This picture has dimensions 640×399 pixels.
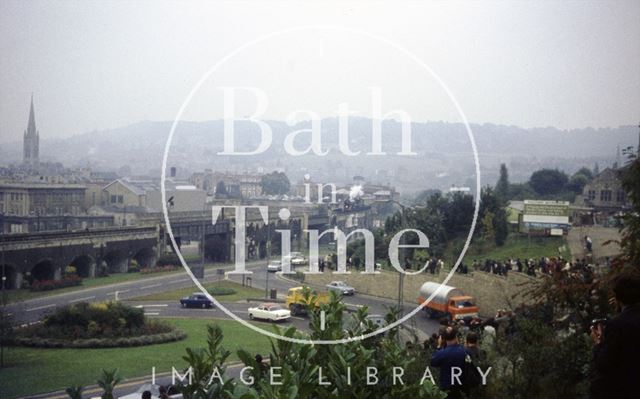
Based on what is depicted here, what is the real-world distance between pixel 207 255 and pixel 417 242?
123 inches

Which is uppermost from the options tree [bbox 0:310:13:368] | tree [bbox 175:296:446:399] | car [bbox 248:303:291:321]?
tree [bbox 175:296:446:399]

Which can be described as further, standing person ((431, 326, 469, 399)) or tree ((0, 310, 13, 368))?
tree ((0, 310, 13, 368))

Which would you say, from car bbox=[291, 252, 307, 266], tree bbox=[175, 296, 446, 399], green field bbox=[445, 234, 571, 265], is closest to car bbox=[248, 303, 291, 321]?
car bbox=[291, 252, 307, 266]

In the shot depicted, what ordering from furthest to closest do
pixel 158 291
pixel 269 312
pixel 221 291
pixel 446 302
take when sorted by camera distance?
pixel 446 302 < pixel 158 291 < pixel 221 291 < pixel 269 312

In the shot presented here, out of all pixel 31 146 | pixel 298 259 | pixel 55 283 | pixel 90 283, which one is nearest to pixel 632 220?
pixel 298 259

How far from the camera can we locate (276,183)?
7.95 m

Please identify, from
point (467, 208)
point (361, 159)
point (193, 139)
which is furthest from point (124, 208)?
point (467, 208)

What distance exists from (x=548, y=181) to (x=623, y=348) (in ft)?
55.2

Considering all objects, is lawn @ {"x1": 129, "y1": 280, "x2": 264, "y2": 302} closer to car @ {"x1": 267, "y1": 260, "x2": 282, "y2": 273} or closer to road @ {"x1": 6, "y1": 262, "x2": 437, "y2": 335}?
road @ {"x1": 6, "y1": 262, "x2": 437, "y2": 335}

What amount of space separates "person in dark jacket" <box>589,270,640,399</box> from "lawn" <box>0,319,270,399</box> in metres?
3.64

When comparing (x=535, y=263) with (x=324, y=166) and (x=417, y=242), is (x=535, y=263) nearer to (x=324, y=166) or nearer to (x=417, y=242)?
(x=417, y=242)

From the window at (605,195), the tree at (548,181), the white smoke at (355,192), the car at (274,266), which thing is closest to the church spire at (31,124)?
the car at (274,266)

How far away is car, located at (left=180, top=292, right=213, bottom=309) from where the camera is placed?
285 inches

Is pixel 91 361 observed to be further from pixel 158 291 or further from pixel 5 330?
pixel 158 291
